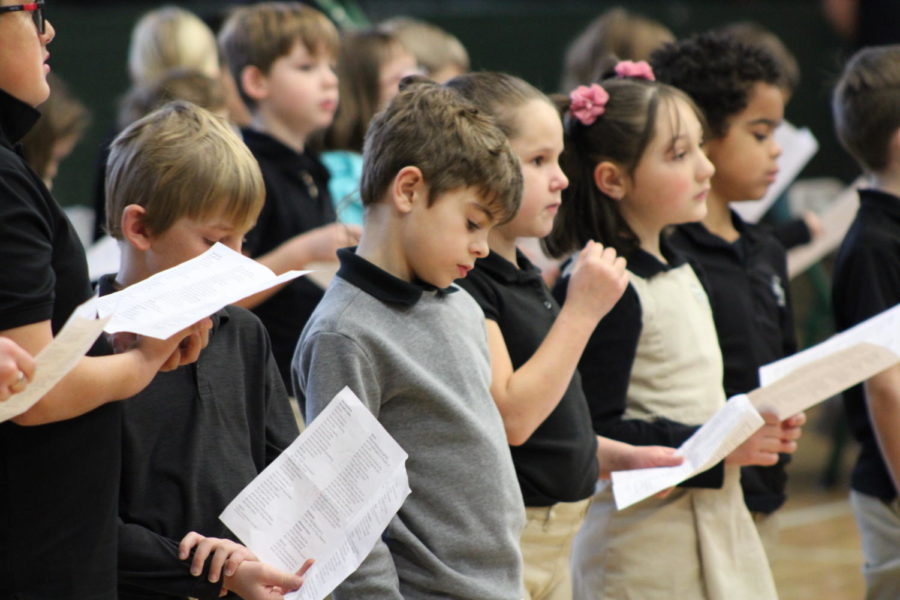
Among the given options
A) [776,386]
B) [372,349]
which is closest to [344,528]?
A: [372,349]

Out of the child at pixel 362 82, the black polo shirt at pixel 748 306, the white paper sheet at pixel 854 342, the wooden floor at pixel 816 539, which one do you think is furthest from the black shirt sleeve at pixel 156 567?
the wooden floor at pixel 816 539

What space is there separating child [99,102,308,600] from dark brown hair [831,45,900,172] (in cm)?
169

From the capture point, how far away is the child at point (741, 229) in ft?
8.54

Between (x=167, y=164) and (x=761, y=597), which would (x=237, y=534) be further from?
(x=761, y=597)

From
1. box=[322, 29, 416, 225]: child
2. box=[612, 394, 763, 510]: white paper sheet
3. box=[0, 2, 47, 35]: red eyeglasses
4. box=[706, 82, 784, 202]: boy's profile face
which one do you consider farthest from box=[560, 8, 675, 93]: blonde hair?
box=[0, 2, 47, 35]: red eyeglasses

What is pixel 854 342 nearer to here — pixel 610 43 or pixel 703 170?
pixel 703 170

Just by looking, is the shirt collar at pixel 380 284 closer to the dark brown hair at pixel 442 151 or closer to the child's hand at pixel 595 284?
the dark brown hair at pixel 442 151

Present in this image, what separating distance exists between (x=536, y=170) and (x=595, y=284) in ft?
0.86

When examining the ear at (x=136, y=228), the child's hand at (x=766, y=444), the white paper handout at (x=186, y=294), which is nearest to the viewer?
the white paper handout at (x=186, y=294)

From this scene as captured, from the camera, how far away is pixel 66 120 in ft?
10.5

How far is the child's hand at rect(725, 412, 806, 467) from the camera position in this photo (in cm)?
230

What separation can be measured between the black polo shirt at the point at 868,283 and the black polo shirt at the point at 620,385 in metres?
0.56

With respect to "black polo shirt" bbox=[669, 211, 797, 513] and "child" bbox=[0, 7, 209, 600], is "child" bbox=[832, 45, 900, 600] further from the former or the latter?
"child" bbox=[0, 7, 209, 600]

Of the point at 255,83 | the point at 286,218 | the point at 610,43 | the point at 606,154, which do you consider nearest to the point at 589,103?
the point at 606,154
